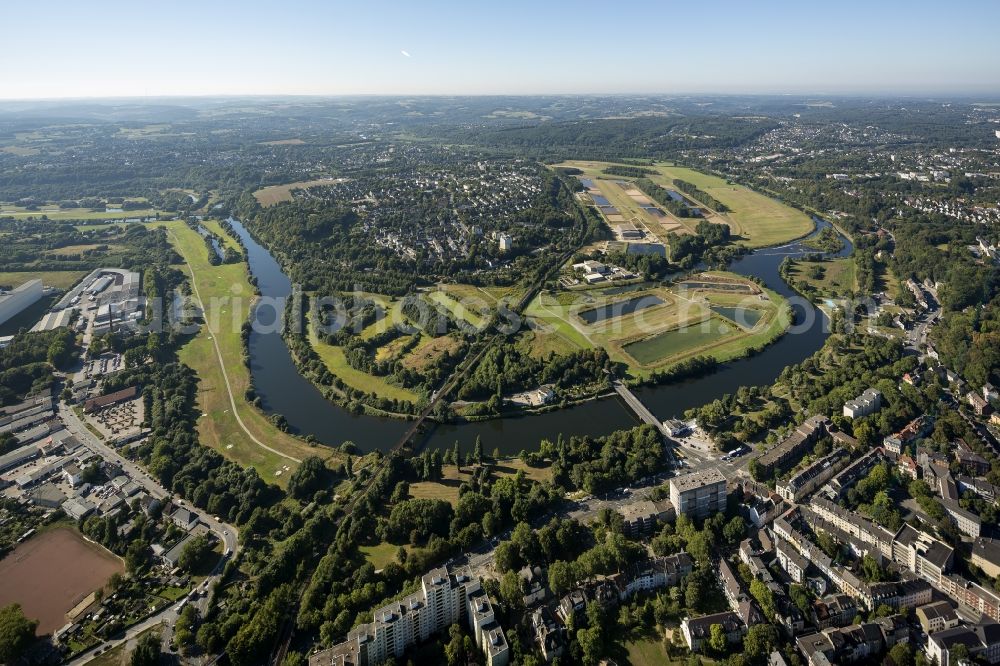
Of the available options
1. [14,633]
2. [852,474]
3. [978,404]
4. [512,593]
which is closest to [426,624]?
[512,593]

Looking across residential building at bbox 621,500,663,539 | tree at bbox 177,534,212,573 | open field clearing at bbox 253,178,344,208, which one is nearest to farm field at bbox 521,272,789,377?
residential building at bbox 621,500,663,539

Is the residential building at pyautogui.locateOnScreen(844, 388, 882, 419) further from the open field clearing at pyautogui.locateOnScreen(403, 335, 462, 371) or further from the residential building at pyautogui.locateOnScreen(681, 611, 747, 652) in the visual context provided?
the open field clearing at pyautogui.locateOnScreen(403, 335, 462, 371)

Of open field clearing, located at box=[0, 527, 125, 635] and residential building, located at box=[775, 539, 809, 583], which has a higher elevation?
residential building, located at box=[775, 539, 809, 583]

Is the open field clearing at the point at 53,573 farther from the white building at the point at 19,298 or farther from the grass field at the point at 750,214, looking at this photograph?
the grass field at the point at 750,214

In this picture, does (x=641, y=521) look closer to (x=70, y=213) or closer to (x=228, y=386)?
(x=228, y=386)

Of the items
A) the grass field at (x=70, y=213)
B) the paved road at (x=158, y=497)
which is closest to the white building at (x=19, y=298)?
the paved road at (x=158, y=497)

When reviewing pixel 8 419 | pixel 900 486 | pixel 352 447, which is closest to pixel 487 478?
pixel 352 447
